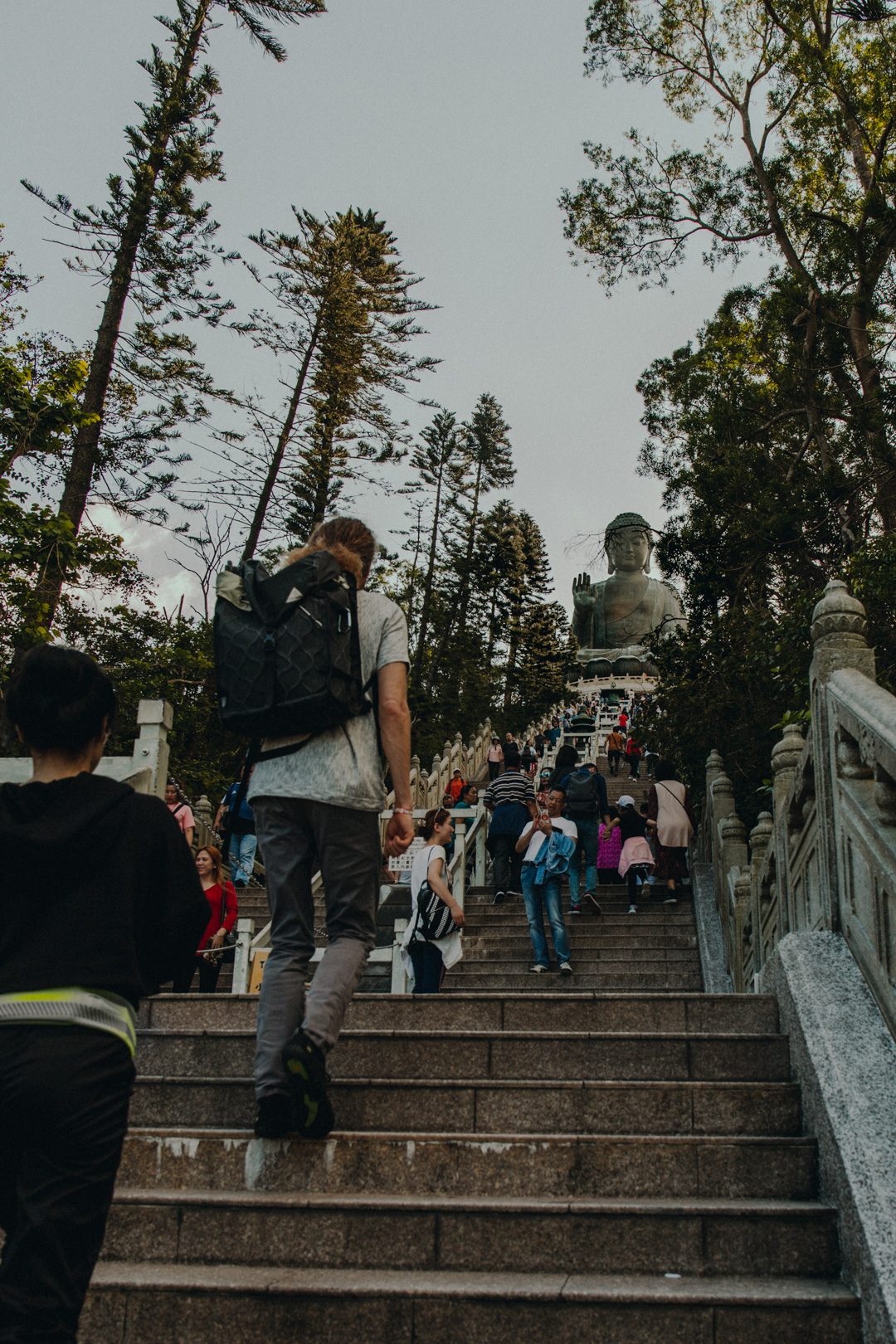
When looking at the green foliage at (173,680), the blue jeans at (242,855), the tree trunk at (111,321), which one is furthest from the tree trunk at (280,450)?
the blue jeans at (242,855)

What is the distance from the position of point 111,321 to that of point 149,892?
614 inches

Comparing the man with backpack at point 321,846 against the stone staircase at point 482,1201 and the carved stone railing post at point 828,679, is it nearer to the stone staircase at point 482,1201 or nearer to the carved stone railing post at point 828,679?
the stone staircase at point 482,1201

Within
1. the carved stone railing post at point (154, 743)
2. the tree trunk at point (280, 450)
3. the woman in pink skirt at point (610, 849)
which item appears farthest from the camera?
the tree trunk at point (280, 450)

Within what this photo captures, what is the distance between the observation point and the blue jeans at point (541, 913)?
8078 mm

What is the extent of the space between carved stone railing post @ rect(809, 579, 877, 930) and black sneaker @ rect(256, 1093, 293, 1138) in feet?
6.98

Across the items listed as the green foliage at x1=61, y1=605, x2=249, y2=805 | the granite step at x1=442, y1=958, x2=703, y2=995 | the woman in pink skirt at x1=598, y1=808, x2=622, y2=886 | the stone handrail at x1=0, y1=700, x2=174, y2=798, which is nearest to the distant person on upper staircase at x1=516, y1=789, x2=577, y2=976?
the granite step at x1=442, y1=958, x2=703, y2=995

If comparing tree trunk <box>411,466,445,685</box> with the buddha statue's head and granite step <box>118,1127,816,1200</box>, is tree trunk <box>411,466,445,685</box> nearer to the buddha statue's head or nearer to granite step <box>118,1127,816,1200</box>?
the buddha statue's head

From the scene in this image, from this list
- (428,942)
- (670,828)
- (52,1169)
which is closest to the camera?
(52,1169)

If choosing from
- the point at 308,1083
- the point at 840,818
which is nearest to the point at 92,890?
the point at 308,1083

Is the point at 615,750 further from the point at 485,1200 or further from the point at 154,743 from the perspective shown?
the point at 485,1200

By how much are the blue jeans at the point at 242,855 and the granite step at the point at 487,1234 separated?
8930 millimetres

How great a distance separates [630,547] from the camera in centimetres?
4362

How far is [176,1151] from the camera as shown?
3.40 metres

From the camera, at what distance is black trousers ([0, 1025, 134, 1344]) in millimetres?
1913
